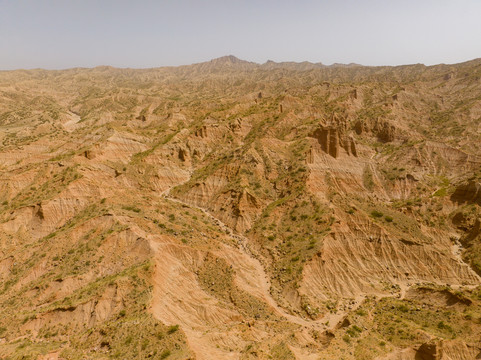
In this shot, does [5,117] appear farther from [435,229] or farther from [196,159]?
[435,229]

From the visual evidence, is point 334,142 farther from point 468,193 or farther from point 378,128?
point 378,128

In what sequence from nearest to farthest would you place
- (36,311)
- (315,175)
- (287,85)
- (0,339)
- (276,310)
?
(0,339) → (36,311) → (276,310) → (315,175) → (287,85)

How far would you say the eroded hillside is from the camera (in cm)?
2575

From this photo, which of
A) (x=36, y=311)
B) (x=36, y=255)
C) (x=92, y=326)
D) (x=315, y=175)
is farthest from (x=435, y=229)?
(x=36, y=255)

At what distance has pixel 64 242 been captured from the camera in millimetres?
37250

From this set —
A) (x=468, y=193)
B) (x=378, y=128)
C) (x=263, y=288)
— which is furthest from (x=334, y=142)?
(x=378, y=128)

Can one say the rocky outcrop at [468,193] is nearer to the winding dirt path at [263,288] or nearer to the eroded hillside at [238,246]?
the eroded hillside at [238,246]

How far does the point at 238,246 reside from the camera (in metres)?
43.6

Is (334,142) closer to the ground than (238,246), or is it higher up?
higher up

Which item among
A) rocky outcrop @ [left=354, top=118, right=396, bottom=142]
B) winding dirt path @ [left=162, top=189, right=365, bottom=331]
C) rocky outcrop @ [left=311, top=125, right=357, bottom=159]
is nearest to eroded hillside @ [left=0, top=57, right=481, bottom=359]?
winding dirt path @ [left=162, top=189, right=365, bottom=331]

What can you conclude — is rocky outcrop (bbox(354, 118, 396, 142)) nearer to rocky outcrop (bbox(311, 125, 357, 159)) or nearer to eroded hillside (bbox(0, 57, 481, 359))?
eroded hillside (bbox(0, 57, 481, 359))

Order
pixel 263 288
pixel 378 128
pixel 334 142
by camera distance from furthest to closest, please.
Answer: pixel 378 128 → pixel 334 142 → pixel 263 288

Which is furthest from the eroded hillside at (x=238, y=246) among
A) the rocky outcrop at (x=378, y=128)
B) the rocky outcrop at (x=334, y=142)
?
the rocky outcrop at (x=378, y=128)

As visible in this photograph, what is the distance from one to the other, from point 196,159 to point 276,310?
4517 centimetres
